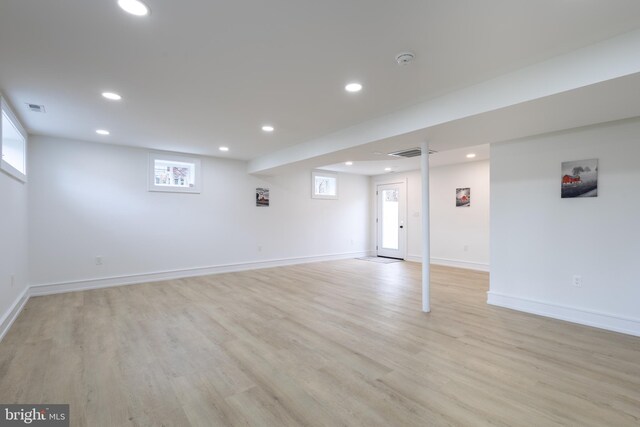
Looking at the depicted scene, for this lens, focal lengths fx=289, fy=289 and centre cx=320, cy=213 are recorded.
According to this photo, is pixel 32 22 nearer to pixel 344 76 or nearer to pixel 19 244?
pixel 344 76

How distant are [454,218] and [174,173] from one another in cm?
660

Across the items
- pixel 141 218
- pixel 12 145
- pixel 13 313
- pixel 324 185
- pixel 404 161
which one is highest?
pixel 404 161

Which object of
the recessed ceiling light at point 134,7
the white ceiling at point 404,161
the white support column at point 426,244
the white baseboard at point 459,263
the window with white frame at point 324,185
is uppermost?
the recessed ceiling light at point 134,7

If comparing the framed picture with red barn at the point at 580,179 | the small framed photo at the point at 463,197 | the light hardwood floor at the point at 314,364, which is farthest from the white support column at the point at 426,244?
the small framed photo at the point at 463,197

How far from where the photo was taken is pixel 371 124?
156 inches

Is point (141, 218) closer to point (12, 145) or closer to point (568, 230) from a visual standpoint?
point (12, 145)

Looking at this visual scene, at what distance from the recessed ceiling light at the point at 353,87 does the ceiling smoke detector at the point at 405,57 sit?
544 millimetres

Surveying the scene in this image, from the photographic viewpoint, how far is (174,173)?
19.7 ft

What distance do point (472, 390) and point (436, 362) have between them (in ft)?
1.38

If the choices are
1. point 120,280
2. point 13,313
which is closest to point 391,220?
point 120,280

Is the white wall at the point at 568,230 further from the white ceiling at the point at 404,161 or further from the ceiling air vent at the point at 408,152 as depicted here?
the white ceiling at the point at 404,161

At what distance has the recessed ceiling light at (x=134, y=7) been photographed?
1772mm

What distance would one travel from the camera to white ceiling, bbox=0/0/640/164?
1853mm

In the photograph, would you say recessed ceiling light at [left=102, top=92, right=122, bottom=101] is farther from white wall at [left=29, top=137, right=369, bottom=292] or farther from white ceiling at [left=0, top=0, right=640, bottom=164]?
white wall at [left=29, top=137, right=369, bottom=292]
